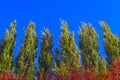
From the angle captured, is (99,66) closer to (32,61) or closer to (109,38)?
(109,38)

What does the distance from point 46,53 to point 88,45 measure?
2.74 meters

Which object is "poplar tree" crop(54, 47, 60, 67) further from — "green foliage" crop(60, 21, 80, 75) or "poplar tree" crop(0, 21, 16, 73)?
"poplar tree" crop(0, 21, 16, 73)

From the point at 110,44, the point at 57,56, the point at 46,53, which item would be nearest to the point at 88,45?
the point at 110,44

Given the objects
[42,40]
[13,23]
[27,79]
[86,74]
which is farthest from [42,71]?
[86,74]

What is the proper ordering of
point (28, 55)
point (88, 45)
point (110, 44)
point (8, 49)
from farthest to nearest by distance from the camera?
point (88, 45) < point (110, 44) < point (28, 55) < point (8, 49)

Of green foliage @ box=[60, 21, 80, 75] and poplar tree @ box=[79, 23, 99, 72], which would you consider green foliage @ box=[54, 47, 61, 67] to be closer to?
green foliage @ box=[60, 21, 80, 75]

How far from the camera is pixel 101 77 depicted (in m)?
14.2

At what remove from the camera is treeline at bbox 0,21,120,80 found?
66.1 feet

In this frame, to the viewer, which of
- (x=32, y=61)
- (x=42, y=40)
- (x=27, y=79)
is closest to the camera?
(x=27, y=79)

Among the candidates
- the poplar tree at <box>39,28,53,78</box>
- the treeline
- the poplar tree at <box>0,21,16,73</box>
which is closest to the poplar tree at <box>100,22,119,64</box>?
the treeline

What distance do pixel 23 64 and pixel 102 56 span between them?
4895 millimetres

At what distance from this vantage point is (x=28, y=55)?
21.2 meters

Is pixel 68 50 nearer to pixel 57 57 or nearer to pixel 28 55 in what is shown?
pixel 57 57

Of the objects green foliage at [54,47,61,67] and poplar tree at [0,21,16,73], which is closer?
poplar tree at [0,21,16,73]
